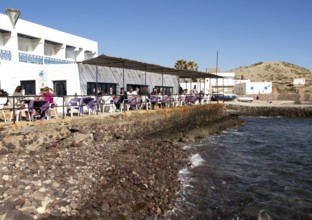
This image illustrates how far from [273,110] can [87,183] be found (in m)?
41.6

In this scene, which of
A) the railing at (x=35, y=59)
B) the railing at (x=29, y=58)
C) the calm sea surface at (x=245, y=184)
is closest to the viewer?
the calm sea surface at (x=245, y=184)

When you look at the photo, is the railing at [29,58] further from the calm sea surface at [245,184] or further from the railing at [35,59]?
the calm sea surface at [245,184]

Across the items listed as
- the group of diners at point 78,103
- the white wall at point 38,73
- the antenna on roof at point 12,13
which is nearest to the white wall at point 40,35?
the white wall at point 38,73

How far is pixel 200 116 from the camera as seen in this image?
24.7 metres

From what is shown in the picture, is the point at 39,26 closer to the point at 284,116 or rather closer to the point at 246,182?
the point at 246,182

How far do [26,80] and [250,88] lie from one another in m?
54.3

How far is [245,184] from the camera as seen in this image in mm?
9789

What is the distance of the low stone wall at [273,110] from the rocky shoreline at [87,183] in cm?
3582

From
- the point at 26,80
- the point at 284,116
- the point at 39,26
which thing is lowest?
the point at 284,116

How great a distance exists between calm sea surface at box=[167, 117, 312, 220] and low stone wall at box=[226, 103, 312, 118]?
28.2 metres

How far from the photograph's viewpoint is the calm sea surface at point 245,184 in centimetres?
758

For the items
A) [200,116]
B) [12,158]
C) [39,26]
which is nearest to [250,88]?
[200,116]

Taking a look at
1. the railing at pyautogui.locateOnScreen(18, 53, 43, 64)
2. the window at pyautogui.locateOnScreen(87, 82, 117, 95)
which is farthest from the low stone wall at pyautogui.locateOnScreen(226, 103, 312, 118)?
the railing at pyautogui.locateOnScreen(18, 53, 43, 64)

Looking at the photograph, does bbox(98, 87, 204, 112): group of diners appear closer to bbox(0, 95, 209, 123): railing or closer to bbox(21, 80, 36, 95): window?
bbox(0, 95, 209, 123): railing
